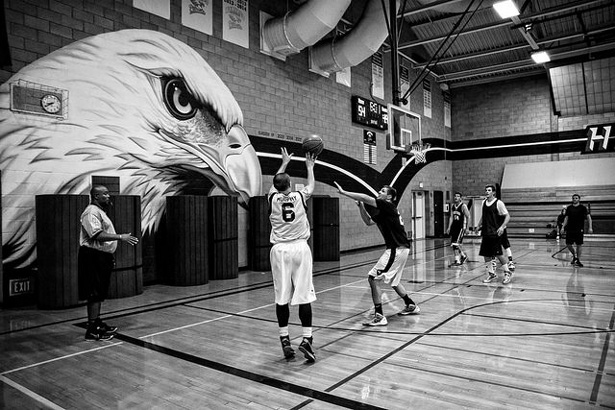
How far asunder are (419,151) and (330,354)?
46.9ft

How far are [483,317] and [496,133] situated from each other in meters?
16.6

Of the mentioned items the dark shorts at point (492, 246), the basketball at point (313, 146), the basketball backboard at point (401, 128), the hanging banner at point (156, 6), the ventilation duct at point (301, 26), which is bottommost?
the dark shorts at point (492, 246)

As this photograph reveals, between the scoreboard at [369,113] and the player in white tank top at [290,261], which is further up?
the scoreboard at [369,113]

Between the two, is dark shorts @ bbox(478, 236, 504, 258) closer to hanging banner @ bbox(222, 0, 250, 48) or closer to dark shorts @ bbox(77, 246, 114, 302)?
dark shorts @ bbox(77, 246, 114, 302)

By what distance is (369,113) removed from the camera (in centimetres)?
1423

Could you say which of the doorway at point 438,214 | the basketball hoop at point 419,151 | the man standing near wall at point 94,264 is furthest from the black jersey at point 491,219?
the doorway at point 438,214

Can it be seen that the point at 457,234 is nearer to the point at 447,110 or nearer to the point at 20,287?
the point at 20,287

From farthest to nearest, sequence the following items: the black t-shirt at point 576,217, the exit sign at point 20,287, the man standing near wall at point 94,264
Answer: the black t-shirt at point 576,217 → the exit sign at point 20,287 → the man standing near wall at point 94,264

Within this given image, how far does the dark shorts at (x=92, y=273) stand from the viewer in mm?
4719

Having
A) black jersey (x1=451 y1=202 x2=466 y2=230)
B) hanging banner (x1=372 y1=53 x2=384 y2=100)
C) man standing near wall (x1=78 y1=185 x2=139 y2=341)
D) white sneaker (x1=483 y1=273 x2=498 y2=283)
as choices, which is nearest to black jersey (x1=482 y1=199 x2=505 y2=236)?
white sneaker (x1=483 y1=273 x2=498 y2=283)

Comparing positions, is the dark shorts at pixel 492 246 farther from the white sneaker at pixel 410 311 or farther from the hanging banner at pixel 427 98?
the hanging banner at pixel 427 98

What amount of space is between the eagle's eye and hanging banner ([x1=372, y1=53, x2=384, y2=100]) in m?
7.46

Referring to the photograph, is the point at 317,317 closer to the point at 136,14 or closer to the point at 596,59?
the point at 136,14

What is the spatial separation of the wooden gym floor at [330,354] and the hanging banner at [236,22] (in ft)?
18.5
